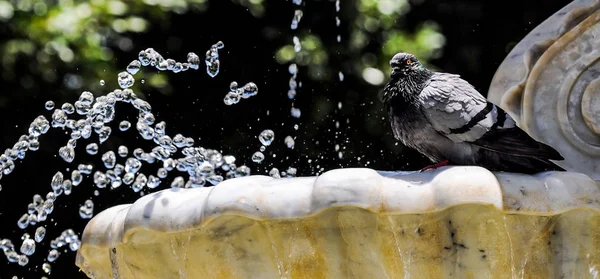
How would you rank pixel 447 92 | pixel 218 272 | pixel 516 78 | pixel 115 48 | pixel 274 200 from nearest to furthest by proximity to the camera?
pixel 274 200 < pixel 218 272 < pixel 447 92 < pixel 516 78 < pixel 115 48

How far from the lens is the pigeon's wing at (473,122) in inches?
105

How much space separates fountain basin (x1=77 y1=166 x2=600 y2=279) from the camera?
7.47ft

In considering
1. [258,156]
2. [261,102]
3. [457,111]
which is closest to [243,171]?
[258,156]

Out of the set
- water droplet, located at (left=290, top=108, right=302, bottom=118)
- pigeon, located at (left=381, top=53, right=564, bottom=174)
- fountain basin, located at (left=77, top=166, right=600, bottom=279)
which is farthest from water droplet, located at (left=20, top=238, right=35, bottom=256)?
water droplet, located at (left=290, top=108, right=302, bottom=118)

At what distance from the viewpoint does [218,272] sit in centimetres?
256

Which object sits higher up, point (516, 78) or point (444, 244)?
point (516, 78)

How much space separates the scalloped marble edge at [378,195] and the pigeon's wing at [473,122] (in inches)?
11.6

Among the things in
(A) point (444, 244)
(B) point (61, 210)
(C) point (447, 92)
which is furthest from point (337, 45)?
(A) point (444, 244)

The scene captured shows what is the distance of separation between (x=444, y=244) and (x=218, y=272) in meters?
0.59

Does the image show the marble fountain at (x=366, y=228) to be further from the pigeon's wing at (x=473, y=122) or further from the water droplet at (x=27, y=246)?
the water droplet at (x=27, y=246)

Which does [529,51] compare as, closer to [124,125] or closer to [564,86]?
[564,86]

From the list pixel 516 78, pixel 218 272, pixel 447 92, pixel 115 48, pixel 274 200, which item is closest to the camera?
pixel 274 200

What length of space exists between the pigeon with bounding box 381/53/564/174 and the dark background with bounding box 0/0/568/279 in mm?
2828

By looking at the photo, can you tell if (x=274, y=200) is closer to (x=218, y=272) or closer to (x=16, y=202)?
(x=218, y=272)
